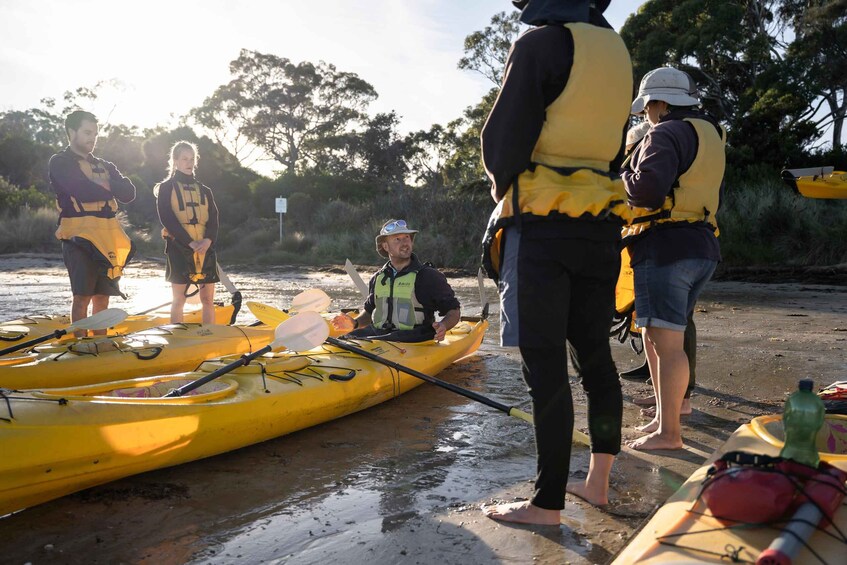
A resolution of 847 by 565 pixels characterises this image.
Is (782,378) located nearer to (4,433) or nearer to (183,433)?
(183,433)

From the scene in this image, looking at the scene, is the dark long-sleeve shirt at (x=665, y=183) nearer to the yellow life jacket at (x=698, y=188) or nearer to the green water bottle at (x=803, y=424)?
the yellow life jacket at (x=698, y=188)

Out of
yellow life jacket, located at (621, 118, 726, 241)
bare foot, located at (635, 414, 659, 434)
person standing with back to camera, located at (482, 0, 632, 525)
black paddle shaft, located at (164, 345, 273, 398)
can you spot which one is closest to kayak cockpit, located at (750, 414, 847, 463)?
person standing with back to camera, located at (482, 0, 632, 525)

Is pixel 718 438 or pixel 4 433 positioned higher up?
pixel 4 433

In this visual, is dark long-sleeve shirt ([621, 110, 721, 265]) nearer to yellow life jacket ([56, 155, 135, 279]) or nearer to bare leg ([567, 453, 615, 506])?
bare leg ([567, 453, 615, 506])

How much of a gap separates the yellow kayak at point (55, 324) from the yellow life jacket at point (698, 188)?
12.7ft

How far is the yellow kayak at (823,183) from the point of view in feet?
35.4

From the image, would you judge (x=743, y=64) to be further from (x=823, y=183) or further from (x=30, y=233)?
(x=30, y=233)

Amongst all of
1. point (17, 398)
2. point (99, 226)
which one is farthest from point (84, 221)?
point (17, 398)

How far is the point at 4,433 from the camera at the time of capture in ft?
7.80

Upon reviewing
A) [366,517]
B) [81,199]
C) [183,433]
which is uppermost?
[81,199]

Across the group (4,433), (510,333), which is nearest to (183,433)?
(4,433)

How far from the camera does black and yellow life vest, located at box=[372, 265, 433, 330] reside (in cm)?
449

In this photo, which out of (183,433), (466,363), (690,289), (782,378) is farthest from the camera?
(466,363)

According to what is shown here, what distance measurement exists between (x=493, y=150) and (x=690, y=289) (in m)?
1.46
